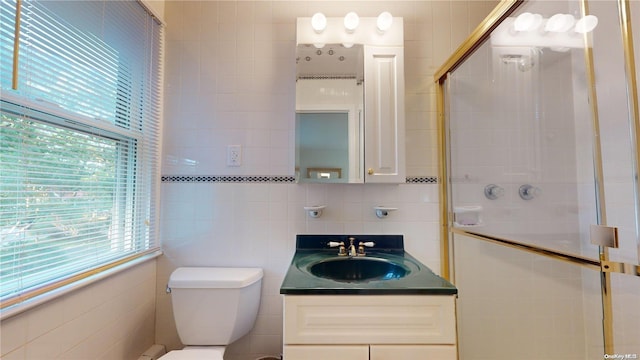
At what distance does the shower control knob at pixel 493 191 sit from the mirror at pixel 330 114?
59 cm

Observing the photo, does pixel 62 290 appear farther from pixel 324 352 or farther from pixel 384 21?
pixel 384 21

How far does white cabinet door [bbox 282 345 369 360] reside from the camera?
2.95 feet

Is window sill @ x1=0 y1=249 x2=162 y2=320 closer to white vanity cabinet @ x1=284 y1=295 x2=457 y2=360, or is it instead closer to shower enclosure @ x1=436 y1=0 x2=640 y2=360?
white vanity cabinet @ x1=284 y1=295 x2=457 y2=360

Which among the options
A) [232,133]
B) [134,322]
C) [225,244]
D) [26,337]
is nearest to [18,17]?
[232,133]

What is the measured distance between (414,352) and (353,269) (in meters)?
0.49

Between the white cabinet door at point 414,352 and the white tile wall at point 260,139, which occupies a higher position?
the white tile wall at point 260,139

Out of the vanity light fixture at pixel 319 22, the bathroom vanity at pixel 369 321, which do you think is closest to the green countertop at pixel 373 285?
the bathroom vanity at pixel 369 321

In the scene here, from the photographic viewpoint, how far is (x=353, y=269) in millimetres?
1352

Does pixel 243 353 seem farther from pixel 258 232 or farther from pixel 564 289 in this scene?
pixel 564 289

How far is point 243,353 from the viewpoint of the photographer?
1.45 meters

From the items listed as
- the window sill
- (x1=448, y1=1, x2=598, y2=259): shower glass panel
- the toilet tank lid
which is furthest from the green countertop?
the window sill

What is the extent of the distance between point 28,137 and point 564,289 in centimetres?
201

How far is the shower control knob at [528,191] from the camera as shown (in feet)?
3.61

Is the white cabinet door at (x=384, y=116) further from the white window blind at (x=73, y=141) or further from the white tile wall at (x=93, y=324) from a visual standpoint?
the white tile wall at (x=93, y=324)
